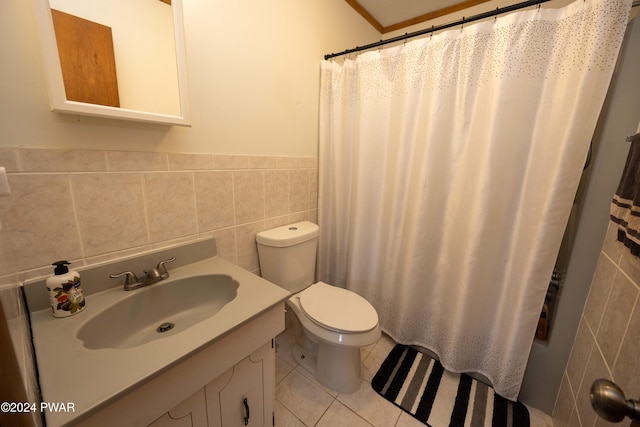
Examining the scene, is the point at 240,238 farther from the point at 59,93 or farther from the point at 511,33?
the point at 511,33

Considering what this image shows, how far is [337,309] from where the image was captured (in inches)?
51.0

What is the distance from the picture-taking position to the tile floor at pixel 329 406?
1.18 m

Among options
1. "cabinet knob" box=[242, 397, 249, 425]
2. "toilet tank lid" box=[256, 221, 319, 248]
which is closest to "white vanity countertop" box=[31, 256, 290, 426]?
"cabinet knob" box=[242, 397, 249, 425]

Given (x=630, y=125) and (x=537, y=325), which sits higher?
(x=630, y=125)

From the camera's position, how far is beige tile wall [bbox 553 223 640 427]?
0.71m

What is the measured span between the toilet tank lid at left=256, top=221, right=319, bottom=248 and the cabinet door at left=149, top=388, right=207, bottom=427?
0.72 metres

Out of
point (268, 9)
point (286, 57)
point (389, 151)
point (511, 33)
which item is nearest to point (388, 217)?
point (389, 151)

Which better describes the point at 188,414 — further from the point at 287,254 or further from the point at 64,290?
the point at 287,254

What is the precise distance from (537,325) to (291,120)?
1.68 metres

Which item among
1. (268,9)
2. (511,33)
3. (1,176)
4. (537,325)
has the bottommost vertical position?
(537,325)

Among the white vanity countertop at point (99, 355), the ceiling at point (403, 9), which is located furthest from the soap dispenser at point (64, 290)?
the ceiling at point (403, 9)

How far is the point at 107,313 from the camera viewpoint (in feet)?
2.72

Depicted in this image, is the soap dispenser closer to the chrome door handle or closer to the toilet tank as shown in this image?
the toilet tank

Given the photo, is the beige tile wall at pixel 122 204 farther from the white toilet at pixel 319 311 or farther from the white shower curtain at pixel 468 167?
the white shower curtain at pixel 468 167
